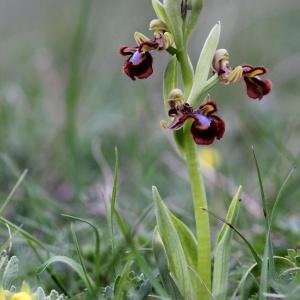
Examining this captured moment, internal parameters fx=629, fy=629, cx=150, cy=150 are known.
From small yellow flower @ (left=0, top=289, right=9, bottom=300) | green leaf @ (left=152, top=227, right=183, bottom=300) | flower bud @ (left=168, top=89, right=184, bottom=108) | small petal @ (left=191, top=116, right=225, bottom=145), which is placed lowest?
green leaf @ (left=152, top=227, right=183, bottom=300)

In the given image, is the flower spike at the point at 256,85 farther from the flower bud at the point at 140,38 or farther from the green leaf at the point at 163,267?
the green leaf at the point at 163,267

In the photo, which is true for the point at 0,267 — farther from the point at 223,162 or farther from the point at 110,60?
the point at 110,60

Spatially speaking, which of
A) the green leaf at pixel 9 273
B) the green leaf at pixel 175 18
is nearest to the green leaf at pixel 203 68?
the green leaf at pixel 175 18

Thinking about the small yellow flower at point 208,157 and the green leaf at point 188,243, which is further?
the small yellow flower at point 208,157

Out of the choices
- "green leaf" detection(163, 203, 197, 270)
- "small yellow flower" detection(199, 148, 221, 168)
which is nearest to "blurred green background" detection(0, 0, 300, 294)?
"small yellow flower" detection(199, 148, 221, 168)

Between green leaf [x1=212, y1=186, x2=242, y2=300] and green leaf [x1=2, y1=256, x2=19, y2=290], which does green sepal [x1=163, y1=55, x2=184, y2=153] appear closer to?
green leaf [x1=212, y1=186, x2=242, y2=300]

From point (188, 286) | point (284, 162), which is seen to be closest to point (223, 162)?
point (284, 162)

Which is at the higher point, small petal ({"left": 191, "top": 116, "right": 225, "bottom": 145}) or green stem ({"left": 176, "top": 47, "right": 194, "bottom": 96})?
green stem ({"left": 176, "top": 47, "right": 194, "bottom": 96})

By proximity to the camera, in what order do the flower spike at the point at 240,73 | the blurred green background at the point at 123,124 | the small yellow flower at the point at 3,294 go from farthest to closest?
the blurred green background at the point at 123,124
the flower spike at the point at 240,73
the small yellow flower at the point at 3,294
